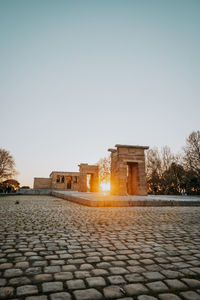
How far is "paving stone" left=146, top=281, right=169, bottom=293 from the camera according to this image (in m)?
1.89

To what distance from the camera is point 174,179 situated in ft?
98.3

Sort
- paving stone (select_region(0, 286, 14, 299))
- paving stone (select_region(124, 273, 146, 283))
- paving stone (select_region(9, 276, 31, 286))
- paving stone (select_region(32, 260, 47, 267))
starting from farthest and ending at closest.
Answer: paving stone (select_region(32, 260, 47, 267)), paving stone (select_region(124, 273, 146, 283)), paving stone (select_region(9, 276, 31, 286)), paving stone (select_region(0, 286, 14, 299))

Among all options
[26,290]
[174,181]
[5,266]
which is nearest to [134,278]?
[26,290]

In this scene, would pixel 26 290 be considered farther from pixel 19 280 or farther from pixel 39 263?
pixel 39 263

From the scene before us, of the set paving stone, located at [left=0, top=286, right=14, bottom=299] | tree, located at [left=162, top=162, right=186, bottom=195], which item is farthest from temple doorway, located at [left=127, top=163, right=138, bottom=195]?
tree, located at [left=162, top=162, right=186, bottom=195]

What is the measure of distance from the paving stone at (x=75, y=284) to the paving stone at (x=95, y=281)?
0.08 m

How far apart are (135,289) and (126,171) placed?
46.7ft

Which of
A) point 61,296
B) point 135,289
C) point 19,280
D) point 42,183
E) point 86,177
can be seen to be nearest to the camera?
point 61,296

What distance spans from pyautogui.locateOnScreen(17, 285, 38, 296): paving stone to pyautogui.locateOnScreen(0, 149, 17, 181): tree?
33.6 m

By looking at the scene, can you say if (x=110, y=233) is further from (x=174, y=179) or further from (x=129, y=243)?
(x=174, y=179)

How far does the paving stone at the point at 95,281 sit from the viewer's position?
77.0 inches

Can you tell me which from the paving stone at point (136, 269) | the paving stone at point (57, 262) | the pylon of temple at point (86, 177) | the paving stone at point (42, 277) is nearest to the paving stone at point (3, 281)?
the paving stone at point (42, 277)

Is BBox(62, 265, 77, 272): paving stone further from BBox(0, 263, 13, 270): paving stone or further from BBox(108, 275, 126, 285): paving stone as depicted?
BBox(0, 263, 13, 270): paving stone

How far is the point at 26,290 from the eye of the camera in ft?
5.91
